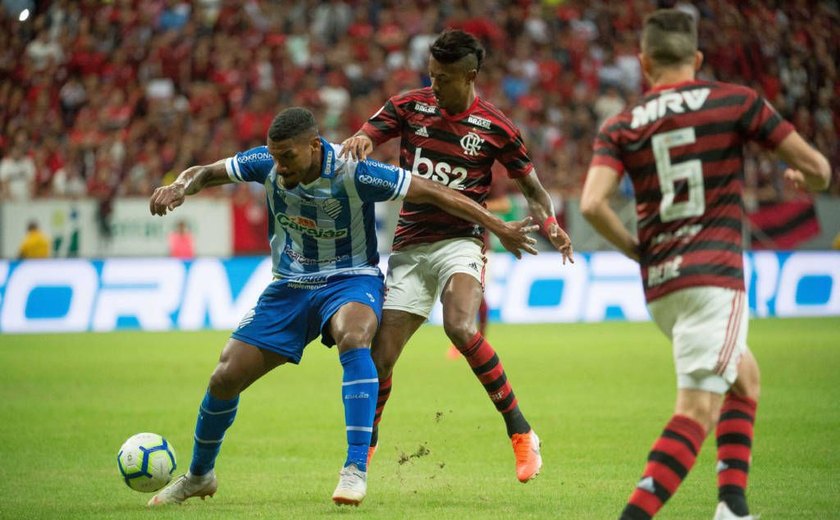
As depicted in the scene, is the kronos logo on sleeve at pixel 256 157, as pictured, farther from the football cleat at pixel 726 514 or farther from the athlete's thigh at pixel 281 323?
the football cleat at pixel 726 514

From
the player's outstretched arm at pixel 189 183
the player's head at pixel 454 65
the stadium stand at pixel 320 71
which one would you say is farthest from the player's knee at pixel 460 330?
the stadium stand at pixel 320 71

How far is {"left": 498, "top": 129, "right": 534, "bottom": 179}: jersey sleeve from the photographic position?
7.19 meters

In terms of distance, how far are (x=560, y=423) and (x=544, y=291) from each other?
402 inches

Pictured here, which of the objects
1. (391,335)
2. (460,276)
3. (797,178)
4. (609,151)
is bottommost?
(391,335)

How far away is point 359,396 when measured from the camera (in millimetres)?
6207

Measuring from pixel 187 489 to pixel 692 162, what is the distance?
3.48 meters

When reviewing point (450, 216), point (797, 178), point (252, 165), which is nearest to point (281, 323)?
point (252, 165)

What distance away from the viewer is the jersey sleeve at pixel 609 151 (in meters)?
4.75

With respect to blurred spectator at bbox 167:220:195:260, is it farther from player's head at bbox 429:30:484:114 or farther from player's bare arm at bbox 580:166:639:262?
player's bare arm at bbox 580:166:639:262

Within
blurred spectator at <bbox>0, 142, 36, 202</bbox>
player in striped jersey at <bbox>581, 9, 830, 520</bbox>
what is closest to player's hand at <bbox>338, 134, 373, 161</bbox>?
player in striped jersey at <bbox>581, 9, 830, 520</bbox>

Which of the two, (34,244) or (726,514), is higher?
(34,244)

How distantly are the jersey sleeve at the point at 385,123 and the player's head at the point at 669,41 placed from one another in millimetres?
2645

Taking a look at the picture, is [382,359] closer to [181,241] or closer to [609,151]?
[609,151]

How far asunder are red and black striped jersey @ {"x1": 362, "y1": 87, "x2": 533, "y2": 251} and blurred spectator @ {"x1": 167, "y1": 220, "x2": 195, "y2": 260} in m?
14.1
